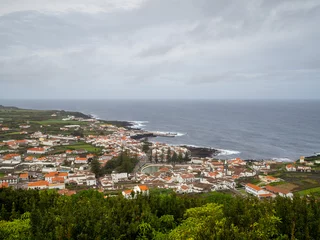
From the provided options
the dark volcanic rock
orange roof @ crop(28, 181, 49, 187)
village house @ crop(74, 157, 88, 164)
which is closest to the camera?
orange roof @ crop(28, 181, 49, 187)

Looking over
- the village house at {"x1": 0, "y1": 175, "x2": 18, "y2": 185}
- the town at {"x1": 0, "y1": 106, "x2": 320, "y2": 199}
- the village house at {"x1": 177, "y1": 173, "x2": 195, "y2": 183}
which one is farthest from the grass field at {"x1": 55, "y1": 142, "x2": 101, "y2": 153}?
the village house at {"x1": 177, "y1": 173, "x2": 195, "y2": 183}

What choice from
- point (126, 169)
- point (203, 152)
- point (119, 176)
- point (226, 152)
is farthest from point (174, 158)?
point (226, 152)

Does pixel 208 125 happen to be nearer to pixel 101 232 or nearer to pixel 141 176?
pixel 141 176

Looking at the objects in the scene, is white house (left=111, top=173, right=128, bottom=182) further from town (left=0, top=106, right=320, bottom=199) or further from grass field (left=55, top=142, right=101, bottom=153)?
grass field (left=55, top=142, right=101, bottom=153)

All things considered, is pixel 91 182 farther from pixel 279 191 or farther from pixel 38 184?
pixel 279 191

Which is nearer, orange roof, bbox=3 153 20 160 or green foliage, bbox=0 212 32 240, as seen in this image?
green foliage, bbox=0 212 32 240

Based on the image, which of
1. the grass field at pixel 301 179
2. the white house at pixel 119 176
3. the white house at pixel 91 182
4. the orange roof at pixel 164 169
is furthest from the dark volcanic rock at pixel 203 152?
the white house at pixel 91 182

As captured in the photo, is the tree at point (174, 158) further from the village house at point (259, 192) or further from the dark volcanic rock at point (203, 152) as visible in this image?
the village house at point (259, 192)

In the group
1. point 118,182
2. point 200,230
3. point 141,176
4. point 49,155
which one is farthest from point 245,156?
point 200,230

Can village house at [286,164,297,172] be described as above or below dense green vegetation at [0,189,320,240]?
below
